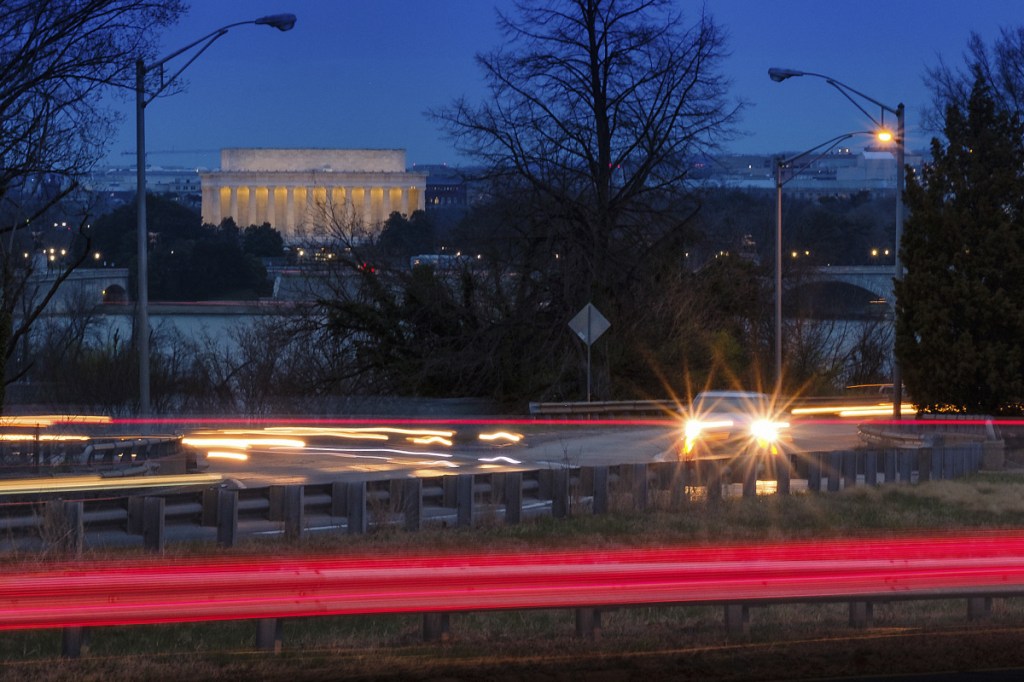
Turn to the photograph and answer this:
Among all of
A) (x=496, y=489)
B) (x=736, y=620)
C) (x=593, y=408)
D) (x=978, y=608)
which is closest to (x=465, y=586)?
(x=736, y=620)

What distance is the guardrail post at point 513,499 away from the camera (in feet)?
62.3

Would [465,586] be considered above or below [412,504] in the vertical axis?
above

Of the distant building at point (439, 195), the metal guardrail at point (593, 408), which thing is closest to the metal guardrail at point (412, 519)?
the metal guardrail at point (593, 408)

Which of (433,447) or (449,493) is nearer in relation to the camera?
(449,493)

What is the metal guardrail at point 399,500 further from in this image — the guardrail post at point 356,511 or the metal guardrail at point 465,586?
the metal guardrail at point 465,586

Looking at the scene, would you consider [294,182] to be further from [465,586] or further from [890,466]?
[465,586]

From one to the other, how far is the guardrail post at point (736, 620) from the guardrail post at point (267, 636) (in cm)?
350

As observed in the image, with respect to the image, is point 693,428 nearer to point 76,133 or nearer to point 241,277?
point 76,133

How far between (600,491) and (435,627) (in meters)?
9.62

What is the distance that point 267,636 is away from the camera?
10.2 metres

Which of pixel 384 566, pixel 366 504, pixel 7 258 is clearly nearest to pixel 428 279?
pixel 7 258

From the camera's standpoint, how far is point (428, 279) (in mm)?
43844

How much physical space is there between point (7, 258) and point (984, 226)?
2088 cm

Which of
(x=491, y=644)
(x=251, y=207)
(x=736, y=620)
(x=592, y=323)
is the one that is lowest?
(x=491, y=644)
